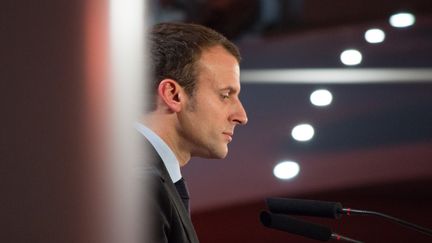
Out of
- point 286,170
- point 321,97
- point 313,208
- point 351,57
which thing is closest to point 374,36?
point 351,57

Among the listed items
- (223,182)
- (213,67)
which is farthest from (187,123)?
(223,182)

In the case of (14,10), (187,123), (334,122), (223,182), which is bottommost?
(14,10)

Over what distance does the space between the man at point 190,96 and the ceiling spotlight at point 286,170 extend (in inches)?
50.5

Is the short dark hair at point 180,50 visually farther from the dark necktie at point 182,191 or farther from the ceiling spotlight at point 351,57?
the ceiling spotlight at point 351,57

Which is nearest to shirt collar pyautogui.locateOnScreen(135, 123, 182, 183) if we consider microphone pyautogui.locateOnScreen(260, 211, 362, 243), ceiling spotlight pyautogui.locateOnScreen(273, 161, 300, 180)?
microphone pyautogui.locateOnScreen(260, 211, 362, 243)

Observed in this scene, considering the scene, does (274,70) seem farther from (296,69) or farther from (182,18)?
(182,18)

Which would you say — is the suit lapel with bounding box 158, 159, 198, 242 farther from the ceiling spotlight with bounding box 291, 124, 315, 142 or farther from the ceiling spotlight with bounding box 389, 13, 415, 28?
the ceiling spotlight with bounding box 389, 13, 415, 28

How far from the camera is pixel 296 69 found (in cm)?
223

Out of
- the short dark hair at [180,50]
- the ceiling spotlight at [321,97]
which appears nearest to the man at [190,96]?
the short dark hair at [180,50]

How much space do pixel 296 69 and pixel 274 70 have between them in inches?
2.5

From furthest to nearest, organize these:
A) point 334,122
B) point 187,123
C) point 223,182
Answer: point 334,122, point 223,182, point 187,123

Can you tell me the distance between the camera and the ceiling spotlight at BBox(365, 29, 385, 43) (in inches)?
90.0

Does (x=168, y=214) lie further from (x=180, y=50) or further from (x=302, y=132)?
(x=302, y=132)

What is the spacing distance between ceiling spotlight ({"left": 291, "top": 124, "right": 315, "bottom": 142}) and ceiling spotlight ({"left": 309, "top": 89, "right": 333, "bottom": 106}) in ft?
0.24
